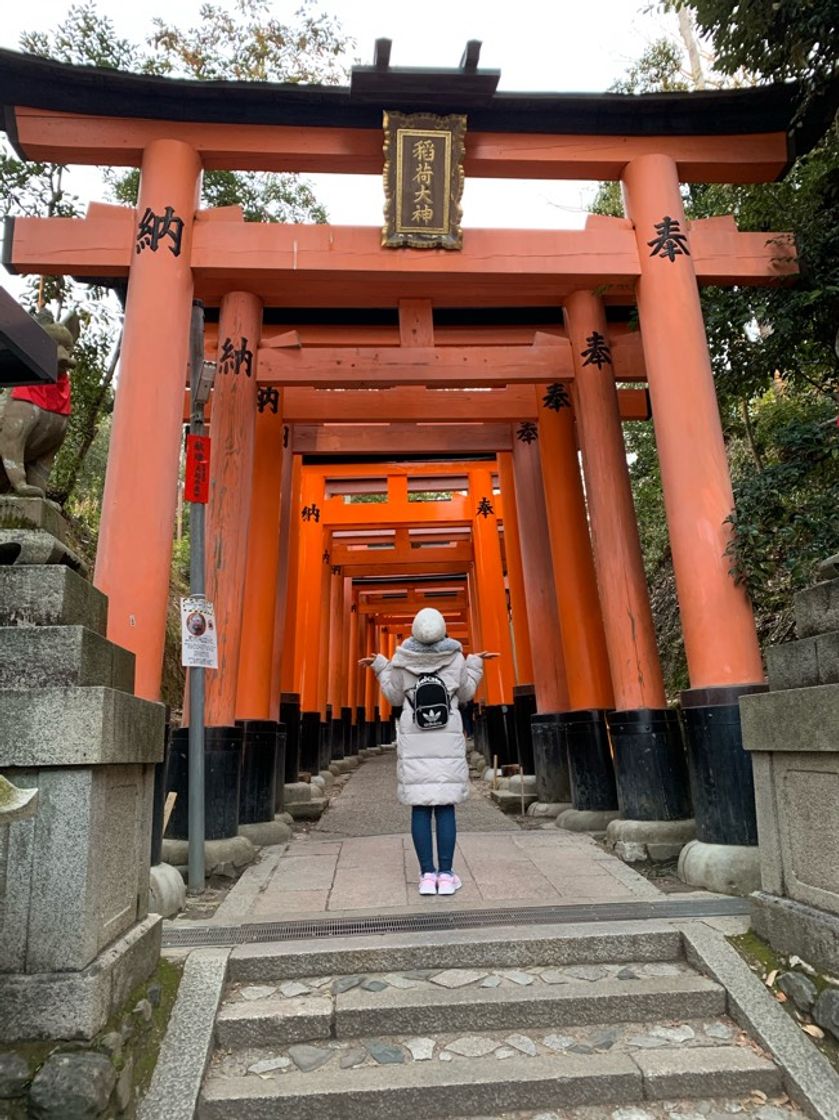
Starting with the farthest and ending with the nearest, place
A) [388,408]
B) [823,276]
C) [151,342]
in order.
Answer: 1. [388,408]
2. [823,276]
3. [151,342]

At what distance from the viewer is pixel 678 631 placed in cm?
1368

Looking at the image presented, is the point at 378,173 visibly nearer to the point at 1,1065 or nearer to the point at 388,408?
the point at 388,408

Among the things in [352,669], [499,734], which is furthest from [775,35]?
[352,669]

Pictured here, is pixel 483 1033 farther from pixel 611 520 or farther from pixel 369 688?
pixel 369 688

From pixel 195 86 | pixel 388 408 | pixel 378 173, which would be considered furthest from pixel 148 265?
pixel 388 408

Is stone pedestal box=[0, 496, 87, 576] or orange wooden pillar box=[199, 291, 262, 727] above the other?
orange wooden pillar box=[199, 291, 262, 727]

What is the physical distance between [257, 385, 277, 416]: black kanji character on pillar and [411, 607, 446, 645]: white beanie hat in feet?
14.6

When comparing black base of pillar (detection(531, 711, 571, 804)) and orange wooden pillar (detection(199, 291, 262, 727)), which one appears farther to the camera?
black base of pillar (detection(531, 711, 571, 804))

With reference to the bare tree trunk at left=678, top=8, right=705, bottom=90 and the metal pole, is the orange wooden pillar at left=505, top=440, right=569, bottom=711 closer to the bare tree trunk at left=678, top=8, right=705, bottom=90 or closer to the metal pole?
the metal pole

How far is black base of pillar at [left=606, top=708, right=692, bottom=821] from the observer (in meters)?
5.83

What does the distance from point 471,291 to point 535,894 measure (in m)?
4.69

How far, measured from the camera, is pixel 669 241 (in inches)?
237

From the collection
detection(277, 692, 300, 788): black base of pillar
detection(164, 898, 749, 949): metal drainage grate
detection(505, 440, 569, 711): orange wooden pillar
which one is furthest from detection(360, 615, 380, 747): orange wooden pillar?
detection(164, 898, 749, 949): metal drainage grate

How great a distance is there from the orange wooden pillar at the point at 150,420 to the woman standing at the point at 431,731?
1.62 m
